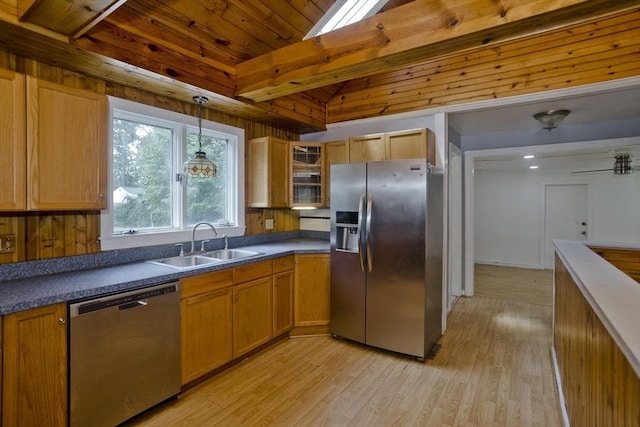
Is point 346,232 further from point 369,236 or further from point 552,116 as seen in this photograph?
point 552,116

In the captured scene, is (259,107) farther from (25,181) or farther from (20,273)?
(20,273)

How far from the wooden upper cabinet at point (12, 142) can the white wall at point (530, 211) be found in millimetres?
7662

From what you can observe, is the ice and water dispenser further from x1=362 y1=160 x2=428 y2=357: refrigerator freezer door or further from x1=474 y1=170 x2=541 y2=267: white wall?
x1=474 y1=170 x2=541 y2=267: white wall

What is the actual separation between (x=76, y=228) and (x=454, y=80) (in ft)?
11.6

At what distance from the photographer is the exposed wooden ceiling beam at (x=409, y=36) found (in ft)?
5.32

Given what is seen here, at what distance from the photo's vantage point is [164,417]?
2094mm

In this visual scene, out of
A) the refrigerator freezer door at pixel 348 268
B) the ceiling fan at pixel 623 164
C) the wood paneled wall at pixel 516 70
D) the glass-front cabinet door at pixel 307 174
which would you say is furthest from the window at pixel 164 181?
the ceiling fan at pixel 623 164

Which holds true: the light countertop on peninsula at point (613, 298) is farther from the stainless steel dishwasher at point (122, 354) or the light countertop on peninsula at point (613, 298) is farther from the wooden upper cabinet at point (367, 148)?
the stainless steel dishwasher at point (122, 354)

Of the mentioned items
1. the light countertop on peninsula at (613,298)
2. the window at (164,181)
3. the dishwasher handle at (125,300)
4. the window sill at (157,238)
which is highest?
the window at (164,181)

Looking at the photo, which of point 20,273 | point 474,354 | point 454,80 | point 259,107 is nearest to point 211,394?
point 20,273

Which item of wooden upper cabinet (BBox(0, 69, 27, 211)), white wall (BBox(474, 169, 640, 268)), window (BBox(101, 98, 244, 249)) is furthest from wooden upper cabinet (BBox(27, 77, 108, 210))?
white wall (BBox(474, 169, 640, 268))

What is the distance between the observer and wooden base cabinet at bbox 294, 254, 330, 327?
330cm

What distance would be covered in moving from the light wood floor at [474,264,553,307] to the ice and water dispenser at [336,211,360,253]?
2865 millimetres

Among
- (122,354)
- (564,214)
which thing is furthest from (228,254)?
(564,214)
